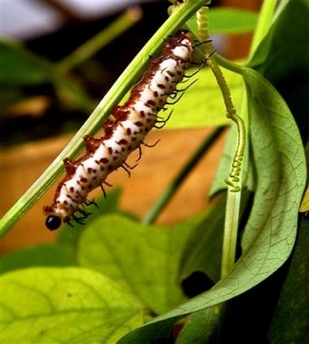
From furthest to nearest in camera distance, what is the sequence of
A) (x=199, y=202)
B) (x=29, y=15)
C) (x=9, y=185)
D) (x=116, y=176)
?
1. (x=29, y=15)
2. (x=9, y=185)
3. (x=116, y=176)
4. (x=199, y=202)

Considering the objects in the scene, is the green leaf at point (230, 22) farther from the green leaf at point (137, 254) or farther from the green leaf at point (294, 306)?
the green leaf at point (294, 306)

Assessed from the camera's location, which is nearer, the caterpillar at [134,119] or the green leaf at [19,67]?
the caterpillar at [134,119]

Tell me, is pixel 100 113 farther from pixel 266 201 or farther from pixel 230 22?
pixel 230 22

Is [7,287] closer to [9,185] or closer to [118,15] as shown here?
[9,185]

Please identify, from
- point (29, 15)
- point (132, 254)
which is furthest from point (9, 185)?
point (132, 254)

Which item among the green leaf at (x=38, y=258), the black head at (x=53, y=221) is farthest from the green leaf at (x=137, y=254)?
the black head at (x=53, y=221)

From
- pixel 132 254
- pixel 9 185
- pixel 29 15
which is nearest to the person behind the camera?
pixel 132 254

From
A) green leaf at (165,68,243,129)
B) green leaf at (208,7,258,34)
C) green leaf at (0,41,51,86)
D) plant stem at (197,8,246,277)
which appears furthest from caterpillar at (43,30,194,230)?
green leaf at (0,41,51,86)
